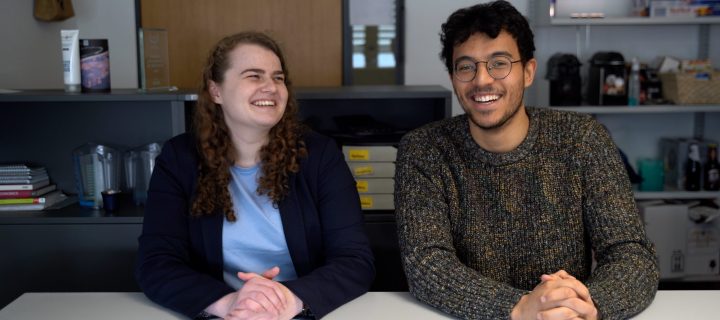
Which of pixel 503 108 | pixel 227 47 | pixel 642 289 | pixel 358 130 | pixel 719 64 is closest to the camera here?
pixel 642 289

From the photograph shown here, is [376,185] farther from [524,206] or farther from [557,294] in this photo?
[557,294]

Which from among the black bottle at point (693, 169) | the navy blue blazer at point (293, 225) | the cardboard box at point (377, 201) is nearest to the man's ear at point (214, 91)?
the navy blue blazer at point (293, 225)

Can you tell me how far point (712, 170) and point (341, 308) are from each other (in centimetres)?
282

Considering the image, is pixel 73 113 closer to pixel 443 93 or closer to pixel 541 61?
pixel 443 93

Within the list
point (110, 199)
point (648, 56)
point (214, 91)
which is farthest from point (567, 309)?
point (648, 56)

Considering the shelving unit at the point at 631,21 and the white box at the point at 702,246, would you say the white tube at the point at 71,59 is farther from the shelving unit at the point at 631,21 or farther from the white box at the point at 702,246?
the white box at the point at 702,246

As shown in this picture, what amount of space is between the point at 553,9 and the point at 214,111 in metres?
2.30

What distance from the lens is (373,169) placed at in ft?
7.89

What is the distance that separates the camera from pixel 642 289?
1.47 meters

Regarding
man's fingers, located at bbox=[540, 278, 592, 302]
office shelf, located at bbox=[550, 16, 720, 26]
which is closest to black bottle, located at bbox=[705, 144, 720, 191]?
office shelf, located at bbox=[550, 16, 720, 26]

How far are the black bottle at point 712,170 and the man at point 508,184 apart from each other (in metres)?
2.26

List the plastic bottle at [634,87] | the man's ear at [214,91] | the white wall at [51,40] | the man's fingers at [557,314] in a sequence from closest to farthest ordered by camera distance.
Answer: the man's fingers at [557,314] → the man's ear at [214,91] → the white wall at [51,40] → the plastic bottle at [634,87]

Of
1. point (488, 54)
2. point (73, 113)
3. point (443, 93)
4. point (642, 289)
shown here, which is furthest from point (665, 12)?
point (73, 113)

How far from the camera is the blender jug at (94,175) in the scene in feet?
7.88
